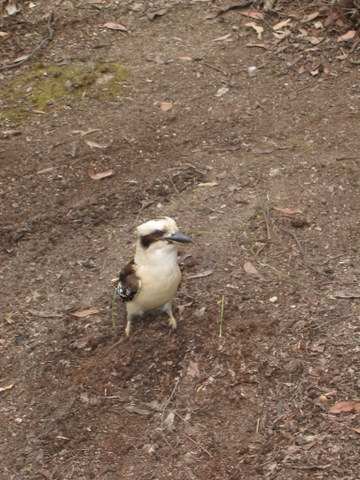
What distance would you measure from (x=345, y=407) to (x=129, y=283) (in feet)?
5.89

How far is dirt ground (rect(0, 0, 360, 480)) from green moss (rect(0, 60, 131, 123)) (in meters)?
0.05

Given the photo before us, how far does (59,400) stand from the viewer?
17.5 ft

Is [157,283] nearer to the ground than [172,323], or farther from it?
farther from it

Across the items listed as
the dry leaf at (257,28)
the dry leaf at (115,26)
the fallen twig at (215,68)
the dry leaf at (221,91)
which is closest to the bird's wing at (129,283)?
the dry leaf at (221,91)

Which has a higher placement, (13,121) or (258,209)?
(13,121)

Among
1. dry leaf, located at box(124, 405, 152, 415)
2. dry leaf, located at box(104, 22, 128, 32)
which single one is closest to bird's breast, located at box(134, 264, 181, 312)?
dry leaf, located at box(124, 405, 152, 415)

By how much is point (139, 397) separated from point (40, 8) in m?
6.28

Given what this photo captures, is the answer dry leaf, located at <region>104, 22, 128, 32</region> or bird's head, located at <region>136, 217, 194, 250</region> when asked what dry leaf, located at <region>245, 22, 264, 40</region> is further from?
bird's head, located at <region>136, 217, 194, 250</region>

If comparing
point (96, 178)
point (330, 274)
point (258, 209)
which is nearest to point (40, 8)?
point (96, 178)

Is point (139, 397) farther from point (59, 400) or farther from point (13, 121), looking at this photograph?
point (13, 121)

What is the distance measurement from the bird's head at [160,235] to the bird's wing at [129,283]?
25 centimetres

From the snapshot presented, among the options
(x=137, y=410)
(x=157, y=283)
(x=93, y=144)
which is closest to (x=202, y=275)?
(x=157, y=283)

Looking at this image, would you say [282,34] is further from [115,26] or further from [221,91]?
[115,26]

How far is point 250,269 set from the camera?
6152 mm
